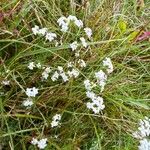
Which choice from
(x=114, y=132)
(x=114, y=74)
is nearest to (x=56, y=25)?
(x=114, y=74)

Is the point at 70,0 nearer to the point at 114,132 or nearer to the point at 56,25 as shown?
the point at 56,25

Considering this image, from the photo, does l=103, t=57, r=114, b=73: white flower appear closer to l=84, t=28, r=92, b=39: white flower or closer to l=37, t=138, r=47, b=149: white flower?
l=84, t=28, r=92, b=39: white flower

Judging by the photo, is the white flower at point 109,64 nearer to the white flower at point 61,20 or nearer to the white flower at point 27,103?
the white flower at point 61,20

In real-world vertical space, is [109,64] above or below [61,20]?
below

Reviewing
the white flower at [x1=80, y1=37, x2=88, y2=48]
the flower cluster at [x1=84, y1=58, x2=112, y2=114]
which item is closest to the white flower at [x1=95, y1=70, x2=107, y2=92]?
the flower cluster at [x1=84, y1=58, x2=112, y2=114]

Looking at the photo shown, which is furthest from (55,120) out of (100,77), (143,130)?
(143,130)

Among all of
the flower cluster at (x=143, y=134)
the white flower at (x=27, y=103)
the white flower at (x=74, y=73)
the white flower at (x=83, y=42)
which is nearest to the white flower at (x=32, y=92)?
the white flower at (x=27, y=103)

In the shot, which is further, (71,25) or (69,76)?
(71,25)

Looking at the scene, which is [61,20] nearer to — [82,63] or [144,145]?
[82,63]
